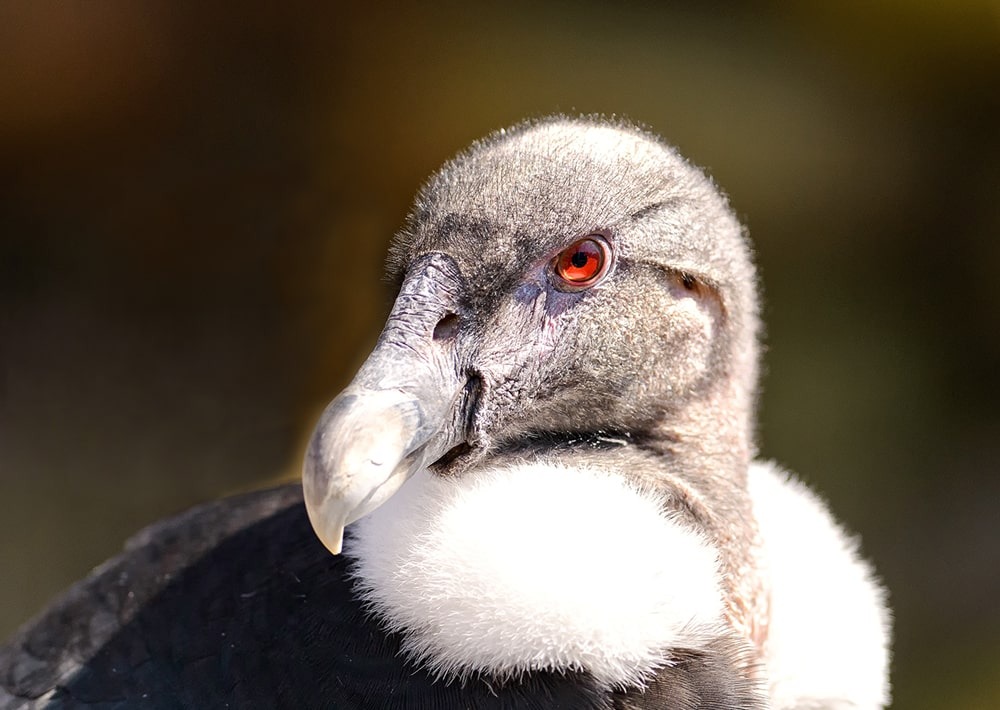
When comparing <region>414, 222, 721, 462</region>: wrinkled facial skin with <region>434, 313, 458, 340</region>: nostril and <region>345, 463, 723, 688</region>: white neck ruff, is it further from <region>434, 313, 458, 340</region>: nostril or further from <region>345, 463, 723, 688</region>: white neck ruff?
<region>345, 463, 723, 688</region>: white neck ruff

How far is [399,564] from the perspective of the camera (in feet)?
5.54

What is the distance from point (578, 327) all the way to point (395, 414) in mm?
432

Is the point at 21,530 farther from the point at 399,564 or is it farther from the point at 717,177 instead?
the point at 399,564

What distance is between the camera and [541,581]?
1.63 metres

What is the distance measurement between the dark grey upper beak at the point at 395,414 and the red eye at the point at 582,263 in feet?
0.63

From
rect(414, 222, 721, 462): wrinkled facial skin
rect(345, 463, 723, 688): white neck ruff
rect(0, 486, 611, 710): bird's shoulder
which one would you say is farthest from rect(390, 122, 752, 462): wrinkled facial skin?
rect(0, 486, 611, 710): bird's shoulder

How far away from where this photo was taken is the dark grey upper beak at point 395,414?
1524mm

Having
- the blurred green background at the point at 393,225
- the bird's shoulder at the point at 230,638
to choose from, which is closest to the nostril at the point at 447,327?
the bird's shoulder at the point at 230,638

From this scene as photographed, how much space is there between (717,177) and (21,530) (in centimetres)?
353

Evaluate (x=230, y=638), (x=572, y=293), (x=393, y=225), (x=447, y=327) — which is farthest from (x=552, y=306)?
(x=393, y=225)

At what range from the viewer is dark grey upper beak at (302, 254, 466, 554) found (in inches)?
60.0

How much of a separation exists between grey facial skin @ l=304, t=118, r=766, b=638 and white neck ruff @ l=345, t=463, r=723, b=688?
0.45 ft

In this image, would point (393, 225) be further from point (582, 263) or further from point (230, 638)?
point (230, 638)

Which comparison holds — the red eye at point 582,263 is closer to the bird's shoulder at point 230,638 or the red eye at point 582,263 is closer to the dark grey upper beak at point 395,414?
the dark grey upper beak at point 395,414
